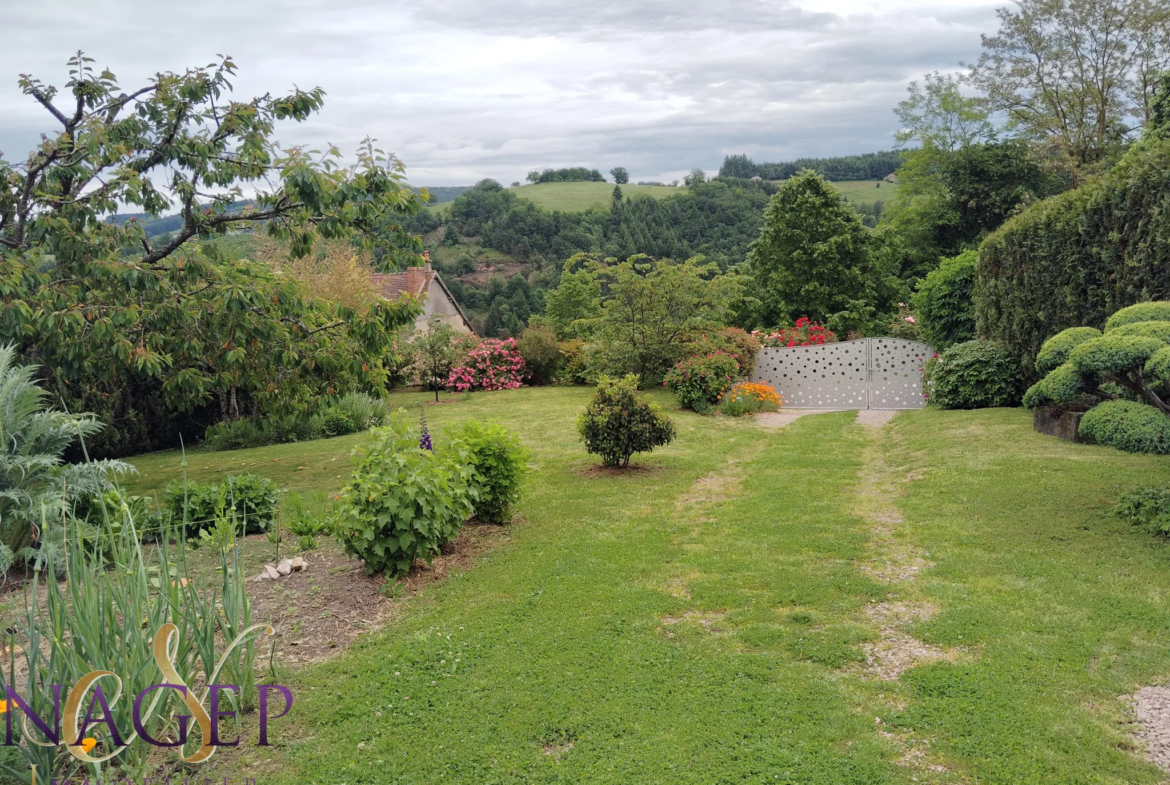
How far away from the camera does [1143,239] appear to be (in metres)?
9.38

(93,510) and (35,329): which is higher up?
(35,329)

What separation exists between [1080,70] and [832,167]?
3351 centimetres

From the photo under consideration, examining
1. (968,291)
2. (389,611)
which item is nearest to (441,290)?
(968,291)

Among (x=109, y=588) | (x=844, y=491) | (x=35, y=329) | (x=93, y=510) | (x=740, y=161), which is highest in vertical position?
(x=740, y=161)

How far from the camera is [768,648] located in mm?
4398

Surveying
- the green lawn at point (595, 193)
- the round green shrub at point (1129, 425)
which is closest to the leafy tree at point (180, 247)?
the round green shrub at point (1129, 425)

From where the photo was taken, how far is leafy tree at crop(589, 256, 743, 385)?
55.4ft

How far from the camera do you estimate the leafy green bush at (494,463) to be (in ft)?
22.6

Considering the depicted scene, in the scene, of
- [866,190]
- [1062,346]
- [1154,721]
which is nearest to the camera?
[1154,721]

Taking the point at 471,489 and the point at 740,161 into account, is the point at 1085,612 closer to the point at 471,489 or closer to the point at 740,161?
the point at 471,489

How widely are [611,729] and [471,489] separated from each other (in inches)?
116

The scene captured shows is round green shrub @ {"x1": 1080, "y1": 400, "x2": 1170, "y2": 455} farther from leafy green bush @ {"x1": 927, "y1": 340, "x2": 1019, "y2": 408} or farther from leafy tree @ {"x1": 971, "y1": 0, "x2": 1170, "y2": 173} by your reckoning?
leafy tree @ {"x1": 971, "y1": 0, "x2": 1170, "y2": 173}

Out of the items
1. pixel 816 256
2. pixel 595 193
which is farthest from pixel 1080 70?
pixel 595 193

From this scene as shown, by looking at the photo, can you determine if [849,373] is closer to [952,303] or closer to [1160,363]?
[952,303]
